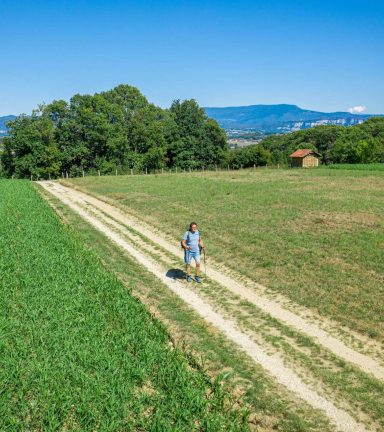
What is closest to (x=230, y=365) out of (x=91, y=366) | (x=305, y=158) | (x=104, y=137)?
(x=91, y=366)

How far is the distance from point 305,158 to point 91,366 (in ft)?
259

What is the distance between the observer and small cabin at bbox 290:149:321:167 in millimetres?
80125

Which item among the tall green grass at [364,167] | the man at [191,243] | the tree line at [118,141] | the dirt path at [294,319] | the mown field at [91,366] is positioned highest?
the tree line at [118,141]

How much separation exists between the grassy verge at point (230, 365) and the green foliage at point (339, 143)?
75.0 meters

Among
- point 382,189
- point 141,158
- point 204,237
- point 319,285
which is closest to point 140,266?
point 204,237

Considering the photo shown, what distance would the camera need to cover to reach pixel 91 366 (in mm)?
7551

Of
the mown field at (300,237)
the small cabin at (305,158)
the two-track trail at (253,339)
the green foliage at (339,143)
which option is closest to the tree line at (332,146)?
the green foliage at (339,143)

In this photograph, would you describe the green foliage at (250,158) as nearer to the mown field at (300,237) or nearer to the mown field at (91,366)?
the mown field at (300,237)

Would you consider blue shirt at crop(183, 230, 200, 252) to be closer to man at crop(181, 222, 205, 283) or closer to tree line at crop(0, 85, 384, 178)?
man at crop(181, 222, 205, 283)

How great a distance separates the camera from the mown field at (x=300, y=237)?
1181cm

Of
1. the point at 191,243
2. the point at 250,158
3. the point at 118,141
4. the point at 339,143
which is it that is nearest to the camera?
the point at 191,243

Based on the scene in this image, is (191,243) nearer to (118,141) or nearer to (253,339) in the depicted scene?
(253,339)

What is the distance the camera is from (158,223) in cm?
2295

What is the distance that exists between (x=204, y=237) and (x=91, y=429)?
13609mm
